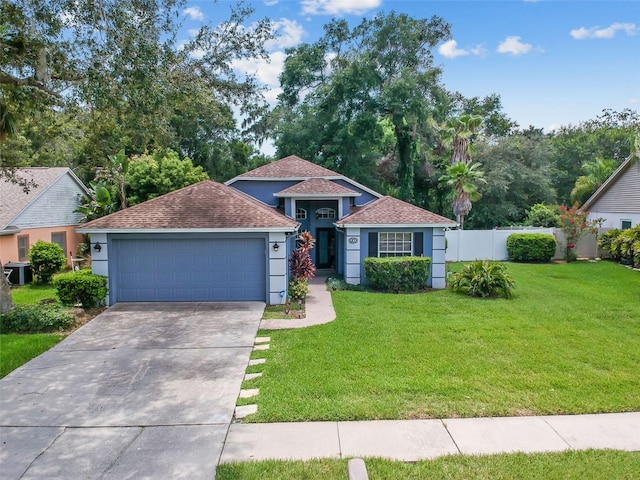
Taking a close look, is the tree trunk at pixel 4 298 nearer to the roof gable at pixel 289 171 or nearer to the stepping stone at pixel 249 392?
the stepping stone at pixel 249 392

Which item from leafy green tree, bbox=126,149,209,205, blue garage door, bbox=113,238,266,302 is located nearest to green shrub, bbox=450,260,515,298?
blue garage door, bbox=113,238,266,302

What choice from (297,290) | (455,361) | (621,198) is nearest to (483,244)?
(621,198)

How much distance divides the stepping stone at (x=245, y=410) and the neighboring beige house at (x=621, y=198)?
23.1 metres

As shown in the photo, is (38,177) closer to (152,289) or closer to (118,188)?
(118,188)

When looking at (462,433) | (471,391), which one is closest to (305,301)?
(471,391)

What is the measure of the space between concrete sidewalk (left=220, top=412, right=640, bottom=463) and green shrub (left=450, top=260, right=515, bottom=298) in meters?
8.23

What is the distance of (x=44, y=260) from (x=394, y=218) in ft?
44.8

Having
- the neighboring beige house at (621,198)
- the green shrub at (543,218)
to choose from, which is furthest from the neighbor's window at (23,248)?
the neighboring beige house at (621,198)

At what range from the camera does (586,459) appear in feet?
16.2

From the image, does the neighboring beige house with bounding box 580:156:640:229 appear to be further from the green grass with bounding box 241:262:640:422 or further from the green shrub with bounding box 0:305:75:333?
the green shrub with bounding box 0:305:75:333

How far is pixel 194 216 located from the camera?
1331cm

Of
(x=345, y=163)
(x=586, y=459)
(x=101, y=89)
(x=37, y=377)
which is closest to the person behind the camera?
(x=586, y=459)

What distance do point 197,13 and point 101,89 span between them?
153 inches

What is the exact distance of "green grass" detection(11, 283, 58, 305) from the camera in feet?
45.6
